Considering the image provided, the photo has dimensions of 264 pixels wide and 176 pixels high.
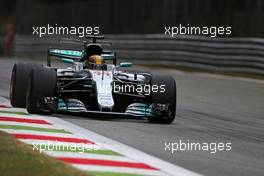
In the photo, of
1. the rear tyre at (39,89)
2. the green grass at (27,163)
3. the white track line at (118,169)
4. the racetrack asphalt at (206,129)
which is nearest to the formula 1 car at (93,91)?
the rear tyre at (39,89)

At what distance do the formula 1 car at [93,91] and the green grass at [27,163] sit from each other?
3054 millimetres

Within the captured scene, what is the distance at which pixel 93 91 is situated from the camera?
1197cm

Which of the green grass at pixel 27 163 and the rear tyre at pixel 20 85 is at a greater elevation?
the rear tyre at pixel 20 85

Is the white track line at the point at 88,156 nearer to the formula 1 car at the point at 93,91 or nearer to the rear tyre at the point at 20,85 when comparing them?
the formula 1 car at the point at 93,91

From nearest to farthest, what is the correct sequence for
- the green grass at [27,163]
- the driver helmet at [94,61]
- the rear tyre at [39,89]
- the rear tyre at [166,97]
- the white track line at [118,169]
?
the green grass at [27,163] → the white track line at [118,169] → the rear tyre at [39,89] → the rear tyre at [166,97] → the driver helmet at [94,61]

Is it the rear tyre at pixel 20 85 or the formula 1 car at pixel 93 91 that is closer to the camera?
the formula 1 car at pixel 93 91

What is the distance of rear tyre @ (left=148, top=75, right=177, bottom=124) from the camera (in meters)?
12.2

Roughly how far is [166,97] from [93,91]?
1.10 metres

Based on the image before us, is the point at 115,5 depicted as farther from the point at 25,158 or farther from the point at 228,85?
the point at 25,158

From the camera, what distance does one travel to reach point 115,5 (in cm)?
3828

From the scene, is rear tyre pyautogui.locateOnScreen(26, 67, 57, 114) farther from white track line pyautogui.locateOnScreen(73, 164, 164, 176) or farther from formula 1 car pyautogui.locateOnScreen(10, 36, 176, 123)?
white track line pyautogui.locateOnScreen(73, 164, 164, 176)

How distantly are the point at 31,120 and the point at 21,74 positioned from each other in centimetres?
158

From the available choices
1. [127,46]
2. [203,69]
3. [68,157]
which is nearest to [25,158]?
[68,157]

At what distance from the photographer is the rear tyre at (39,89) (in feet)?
38.3
